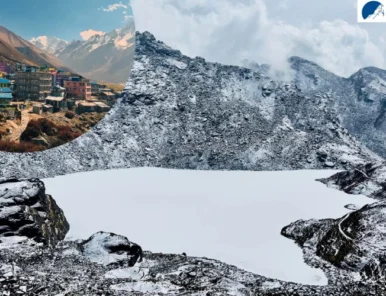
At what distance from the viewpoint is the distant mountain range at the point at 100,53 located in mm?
30812

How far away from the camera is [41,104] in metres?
30.6

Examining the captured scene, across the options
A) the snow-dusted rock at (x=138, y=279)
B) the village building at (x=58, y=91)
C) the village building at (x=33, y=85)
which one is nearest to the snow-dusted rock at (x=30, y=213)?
the snow-dusted rock at (x=138, y=279)

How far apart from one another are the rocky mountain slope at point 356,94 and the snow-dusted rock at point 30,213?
5995 centimetres

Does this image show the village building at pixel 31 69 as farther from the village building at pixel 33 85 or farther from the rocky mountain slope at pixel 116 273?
the rocky mountain slope at pixel 116 273

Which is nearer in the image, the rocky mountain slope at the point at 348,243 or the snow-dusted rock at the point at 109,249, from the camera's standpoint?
the rocky mountain slope at the point at 348,243

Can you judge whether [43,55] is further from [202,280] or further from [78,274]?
[202,280]

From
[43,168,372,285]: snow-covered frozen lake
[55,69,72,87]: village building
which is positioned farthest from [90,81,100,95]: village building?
[43,168,372,285]: snow-covered frozen lake

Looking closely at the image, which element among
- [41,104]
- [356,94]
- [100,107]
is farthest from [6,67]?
[356,94]

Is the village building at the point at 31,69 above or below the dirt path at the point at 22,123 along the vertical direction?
above

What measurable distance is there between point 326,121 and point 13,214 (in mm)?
41722

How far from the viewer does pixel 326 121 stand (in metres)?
52.4

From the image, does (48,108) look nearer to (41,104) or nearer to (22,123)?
(41,104)

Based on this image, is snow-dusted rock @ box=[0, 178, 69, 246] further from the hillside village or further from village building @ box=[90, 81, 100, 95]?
village building @ box=[90, 81, 100, 95]

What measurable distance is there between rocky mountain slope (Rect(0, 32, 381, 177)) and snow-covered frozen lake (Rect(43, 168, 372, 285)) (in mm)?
5890
